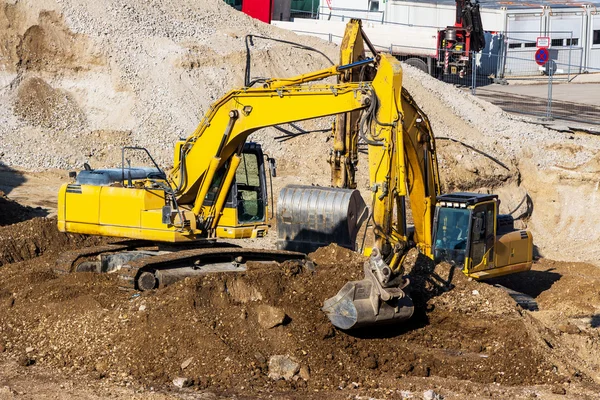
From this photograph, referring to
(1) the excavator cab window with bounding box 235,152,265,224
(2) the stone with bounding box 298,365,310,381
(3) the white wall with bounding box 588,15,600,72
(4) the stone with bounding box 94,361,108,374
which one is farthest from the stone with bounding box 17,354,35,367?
(3) the white wall with bounding box 588,15,600,72

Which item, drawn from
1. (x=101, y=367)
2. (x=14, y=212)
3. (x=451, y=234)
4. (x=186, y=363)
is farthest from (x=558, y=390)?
(x=14, y=212)

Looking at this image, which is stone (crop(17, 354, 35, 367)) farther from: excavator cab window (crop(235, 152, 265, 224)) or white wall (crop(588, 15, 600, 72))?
white wall (crop(588, 15, 600, 72))

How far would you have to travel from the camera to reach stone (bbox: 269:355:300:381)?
11562 millimetres

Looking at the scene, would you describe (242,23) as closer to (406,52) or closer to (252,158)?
(406,52)

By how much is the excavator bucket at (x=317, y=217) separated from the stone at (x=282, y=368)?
577cm

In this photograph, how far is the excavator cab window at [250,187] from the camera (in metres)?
15.1

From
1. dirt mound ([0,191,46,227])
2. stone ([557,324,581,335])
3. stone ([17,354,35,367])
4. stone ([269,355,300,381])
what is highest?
dirt mound ([0,191,46,227])

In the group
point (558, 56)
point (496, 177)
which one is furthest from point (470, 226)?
point (558, 56)

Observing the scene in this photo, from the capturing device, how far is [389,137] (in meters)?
12.7

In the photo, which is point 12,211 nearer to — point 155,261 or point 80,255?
point 80,255

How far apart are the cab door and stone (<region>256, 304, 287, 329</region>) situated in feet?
15.9

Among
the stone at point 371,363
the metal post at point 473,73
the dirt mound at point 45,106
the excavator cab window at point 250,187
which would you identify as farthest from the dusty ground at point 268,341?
the metal post at point 473,73

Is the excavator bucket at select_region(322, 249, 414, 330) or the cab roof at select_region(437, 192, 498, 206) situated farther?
the cab roof at select_region(437, 192, 498, 206)

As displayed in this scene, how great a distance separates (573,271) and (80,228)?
10777 mm
